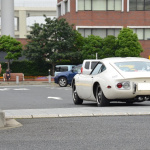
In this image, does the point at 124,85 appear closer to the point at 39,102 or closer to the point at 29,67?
the point at 39,102

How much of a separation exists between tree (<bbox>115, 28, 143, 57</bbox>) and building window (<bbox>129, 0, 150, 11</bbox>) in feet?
28.1

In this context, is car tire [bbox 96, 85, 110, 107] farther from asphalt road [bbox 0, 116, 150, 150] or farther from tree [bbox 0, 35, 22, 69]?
tree [bbox 0, 35, 22, 69]

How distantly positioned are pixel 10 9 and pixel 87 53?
978 inches

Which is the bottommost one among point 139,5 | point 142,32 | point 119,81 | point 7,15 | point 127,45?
point 119,81

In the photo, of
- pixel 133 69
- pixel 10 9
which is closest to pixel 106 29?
pixel 10 9

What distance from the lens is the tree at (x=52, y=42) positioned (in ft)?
211

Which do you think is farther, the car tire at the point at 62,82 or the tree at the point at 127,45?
the tree at the point at 127,45

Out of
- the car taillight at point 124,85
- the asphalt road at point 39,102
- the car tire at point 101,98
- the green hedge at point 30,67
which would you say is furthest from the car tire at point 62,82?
the car taillight at point 124,85

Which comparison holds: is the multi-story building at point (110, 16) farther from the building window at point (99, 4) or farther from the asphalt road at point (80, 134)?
the asphalt road at point (80, 134)

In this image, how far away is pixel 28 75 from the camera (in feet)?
221

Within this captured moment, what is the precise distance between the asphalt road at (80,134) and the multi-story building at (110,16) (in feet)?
212

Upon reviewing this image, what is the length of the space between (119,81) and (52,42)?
49796 mm

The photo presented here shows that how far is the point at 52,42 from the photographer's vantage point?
64.8 metres

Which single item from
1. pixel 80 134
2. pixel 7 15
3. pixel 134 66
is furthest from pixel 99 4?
pixel 80 134
